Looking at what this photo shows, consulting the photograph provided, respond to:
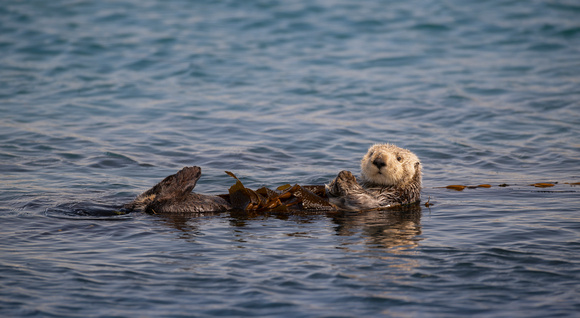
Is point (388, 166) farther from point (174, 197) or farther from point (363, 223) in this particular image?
point (174, 197)

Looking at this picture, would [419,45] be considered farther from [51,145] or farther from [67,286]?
[67,286]

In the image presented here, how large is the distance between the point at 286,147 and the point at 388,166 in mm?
2915

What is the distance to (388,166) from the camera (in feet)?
19.1

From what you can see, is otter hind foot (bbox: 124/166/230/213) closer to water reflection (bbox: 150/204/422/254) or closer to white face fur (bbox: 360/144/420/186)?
water reflection (bbox: 150/204/422/254)

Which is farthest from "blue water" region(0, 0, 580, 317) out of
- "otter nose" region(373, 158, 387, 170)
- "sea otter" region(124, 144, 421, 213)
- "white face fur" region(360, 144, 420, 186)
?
"otter nose" region(373, 158, 387, 170)

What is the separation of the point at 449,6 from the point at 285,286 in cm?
1549

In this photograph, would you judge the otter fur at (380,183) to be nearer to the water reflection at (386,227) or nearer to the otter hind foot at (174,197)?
the water reflection at (386,227)

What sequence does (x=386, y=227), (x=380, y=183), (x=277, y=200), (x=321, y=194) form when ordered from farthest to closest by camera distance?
(x=321, y=194) → (x=380, y=183) → (x=277, y=200) → (x=386, y=227)

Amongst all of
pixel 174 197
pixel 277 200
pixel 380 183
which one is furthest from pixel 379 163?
pixel 174 197

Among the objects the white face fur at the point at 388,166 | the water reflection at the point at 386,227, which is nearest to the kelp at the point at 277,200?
the water reflection at the point at 386,227

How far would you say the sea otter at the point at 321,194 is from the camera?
5.55 meters

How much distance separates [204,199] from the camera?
19.0 feet

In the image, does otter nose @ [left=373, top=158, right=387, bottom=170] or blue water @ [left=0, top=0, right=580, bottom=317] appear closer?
blue water @ [left=0, top=0, right=580, bottom=317]

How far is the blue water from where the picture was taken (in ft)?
12.8
